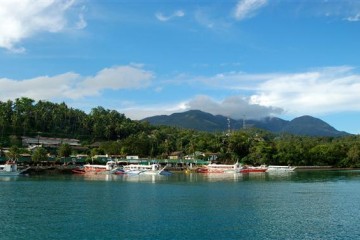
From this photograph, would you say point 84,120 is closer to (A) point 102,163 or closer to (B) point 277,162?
(A) point 102,163

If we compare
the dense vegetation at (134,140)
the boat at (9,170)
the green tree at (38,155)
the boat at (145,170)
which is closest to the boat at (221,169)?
the boat at (145,170)

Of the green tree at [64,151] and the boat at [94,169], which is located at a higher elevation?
the green tree at [64,151]

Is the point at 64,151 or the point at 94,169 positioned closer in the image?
the point at 94,169

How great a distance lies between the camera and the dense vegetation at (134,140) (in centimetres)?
13350

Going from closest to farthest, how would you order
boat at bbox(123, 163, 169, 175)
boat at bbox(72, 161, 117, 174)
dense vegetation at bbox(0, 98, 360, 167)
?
boat at bbox(123, 163, 169, 175), boat at bbox(72, 161, 117, 174), dense vegetation at bbox(0, 98, 360, 167)

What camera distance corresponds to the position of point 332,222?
34312mm

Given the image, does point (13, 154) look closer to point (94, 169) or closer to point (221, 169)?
point (94, 169)

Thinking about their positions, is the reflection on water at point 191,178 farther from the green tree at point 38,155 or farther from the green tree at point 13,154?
the green tree at point 13,154

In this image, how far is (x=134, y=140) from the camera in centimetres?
13450

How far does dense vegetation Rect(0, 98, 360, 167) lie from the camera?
5256 inches

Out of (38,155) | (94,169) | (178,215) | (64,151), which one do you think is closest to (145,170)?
(94,169)

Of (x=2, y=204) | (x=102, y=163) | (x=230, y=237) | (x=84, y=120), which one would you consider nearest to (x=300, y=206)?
(x=230, y=237)

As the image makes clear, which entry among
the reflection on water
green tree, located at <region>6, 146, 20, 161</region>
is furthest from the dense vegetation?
the reflection on water

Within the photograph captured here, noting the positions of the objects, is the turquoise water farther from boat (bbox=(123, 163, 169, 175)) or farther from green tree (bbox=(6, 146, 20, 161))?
green tree (bbox=(6, 146, 20, 161))
